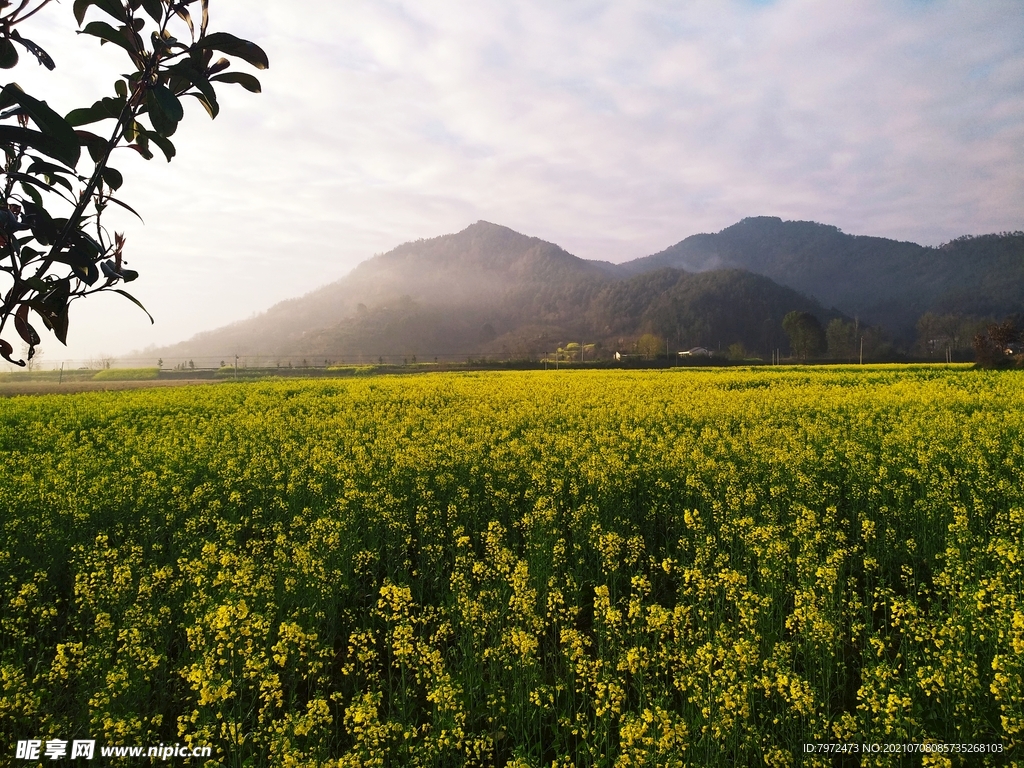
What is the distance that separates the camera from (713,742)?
382 centimetres

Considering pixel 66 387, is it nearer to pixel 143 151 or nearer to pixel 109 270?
pixel 143 151

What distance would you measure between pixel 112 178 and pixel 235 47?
69 centimetres

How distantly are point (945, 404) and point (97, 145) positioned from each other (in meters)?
21.3

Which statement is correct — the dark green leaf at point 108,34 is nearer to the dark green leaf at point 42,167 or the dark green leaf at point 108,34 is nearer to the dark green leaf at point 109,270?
the dark green leaf at point 42,167

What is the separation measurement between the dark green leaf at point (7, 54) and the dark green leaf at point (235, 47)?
55cm

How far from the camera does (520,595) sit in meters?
4.79

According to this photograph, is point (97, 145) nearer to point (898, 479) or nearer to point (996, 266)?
point (898, 479)

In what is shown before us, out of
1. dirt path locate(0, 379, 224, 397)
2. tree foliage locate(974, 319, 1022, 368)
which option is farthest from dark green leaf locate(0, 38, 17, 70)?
tree foliage locate(974, 319, 1022, 368)

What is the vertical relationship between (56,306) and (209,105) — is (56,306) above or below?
below

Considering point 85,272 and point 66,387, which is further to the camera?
point 66,387

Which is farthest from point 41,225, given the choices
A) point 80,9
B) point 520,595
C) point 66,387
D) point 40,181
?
point 66,387

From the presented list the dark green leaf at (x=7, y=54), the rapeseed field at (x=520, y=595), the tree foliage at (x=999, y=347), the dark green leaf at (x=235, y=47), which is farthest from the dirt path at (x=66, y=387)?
the tree foliage at (x=999, y=347)

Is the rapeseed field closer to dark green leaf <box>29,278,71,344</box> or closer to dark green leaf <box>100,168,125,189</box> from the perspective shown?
dark green leaf <box>29,278,71,344</box>

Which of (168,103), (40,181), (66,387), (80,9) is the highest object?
(80,9)
